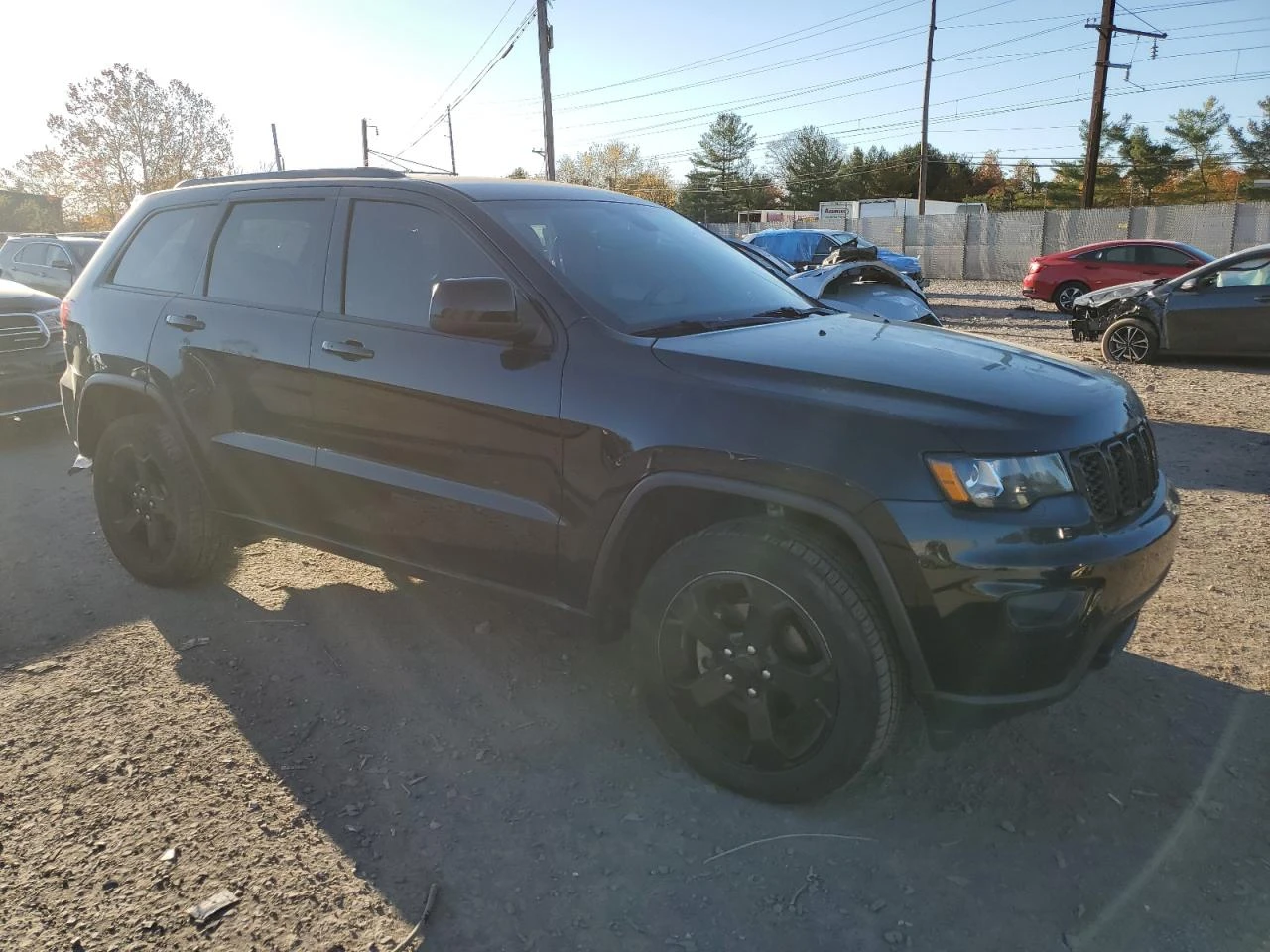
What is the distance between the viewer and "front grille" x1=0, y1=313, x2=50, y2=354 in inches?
298

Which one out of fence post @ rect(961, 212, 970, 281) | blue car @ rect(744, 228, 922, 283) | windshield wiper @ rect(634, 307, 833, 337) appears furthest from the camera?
fence post @ rect(961, 212, 970, 281)

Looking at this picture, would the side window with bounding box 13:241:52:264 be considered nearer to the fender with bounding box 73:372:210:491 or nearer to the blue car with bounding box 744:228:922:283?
the fender with bounding box 73:372:210:491

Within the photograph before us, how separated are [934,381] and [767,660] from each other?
0.93m

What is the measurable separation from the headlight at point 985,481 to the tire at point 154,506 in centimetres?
327

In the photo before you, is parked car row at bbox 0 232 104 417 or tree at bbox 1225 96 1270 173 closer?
parked car row at bbox 0 232 104 417

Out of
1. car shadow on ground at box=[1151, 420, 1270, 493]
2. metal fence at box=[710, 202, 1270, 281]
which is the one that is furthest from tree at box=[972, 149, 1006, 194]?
car shadow on ground at box=[1151, 420, 1270, 493]

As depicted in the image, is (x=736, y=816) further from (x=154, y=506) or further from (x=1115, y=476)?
(x=154, y=506)

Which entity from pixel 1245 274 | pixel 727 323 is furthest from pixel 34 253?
pixel 1245 274

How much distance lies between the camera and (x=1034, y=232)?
29562 mm

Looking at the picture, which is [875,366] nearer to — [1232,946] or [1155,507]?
[1155,507]

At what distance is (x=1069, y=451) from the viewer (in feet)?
7.92

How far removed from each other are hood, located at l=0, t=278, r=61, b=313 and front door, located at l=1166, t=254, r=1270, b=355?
11.8 m

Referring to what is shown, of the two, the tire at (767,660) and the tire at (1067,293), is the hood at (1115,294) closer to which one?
the tire at (1067,293)

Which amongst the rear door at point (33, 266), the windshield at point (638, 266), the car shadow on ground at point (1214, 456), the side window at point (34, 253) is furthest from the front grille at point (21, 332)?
the car shadow on ground at point (1214, 456)
